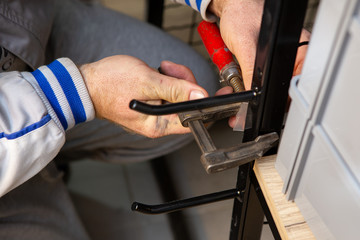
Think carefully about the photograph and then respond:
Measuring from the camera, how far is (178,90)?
0.44 metres

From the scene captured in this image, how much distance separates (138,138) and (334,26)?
0.54 meters

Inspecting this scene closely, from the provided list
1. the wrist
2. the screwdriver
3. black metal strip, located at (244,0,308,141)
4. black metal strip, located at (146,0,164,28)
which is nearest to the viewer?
black metal strip, located at (244,0,308,141)

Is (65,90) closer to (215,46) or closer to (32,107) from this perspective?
(32,107)

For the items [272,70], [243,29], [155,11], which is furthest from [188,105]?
[155,11]

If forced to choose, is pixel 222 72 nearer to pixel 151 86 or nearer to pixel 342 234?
pixel 151 86

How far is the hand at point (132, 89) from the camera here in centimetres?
47

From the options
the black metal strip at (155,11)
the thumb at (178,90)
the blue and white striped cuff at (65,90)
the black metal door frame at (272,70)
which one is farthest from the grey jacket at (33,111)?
the black metal strip at (155,11)

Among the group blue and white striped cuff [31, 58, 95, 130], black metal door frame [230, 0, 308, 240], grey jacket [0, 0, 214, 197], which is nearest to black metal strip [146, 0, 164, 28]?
grey jacket [0, 0, 214, 197]

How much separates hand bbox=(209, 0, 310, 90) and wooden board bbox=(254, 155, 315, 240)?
0.28 feet

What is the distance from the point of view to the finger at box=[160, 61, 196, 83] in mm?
497

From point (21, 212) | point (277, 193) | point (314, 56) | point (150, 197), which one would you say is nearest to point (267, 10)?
point (314, 56)

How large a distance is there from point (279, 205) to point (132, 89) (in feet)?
0.67

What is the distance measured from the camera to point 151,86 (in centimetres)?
46

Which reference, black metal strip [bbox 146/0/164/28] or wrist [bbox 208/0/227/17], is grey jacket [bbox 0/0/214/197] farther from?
black metal strip [bbox 146/0/164/28]
